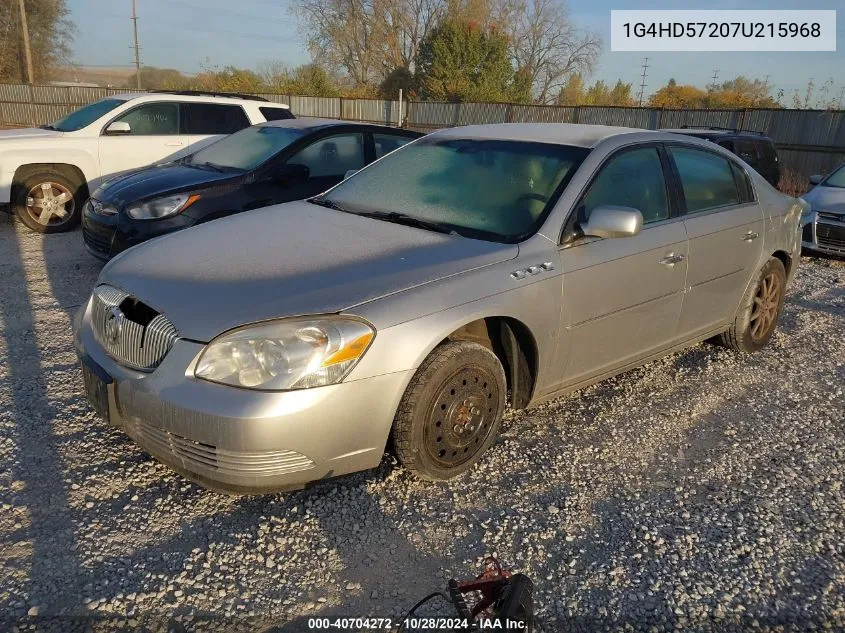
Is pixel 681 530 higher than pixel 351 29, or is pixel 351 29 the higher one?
pixel 351 29

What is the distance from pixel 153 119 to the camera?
8.84m

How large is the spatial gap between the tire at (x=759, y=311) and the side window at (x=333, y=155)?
3.99 metres

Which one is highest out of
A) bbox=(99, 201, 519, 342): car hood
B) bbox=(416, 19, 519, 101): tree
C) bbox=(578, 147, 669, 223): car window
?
bbox=(416, 19, 519, 101): tree

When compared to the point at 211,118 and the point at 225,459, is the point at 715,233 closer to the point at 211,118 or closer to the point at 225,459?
the point at 225,459

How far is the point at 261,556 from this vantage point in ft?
8.67

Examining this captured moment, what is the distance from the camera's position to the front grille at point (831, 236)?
8523mm

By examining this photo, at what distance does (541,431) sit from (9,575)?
2541 mm

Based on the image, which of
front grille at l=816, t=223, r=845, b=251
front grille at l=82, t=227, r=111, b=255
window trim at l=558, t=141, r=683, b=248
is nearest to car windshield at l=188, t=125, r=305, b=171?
front grille at l=82, t=227, r=111, b=255

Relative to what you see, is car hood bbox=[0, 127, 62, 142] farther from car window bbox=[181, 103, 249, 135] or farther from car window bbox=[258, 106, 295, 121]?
car window bbox=[258, 106, 295, 121]

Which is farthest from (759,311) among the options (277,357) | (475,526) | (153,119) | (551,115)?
(551,115)

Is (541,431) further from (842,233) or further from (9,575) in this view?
(842,233)

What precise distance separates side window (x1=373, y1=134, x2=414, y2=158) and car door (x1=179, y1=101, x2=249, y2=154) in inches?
108

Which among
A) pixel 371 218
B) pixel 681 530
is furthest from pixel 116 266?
pixel 681 530

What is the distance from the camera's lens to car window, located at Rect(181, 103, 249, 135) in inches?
355
